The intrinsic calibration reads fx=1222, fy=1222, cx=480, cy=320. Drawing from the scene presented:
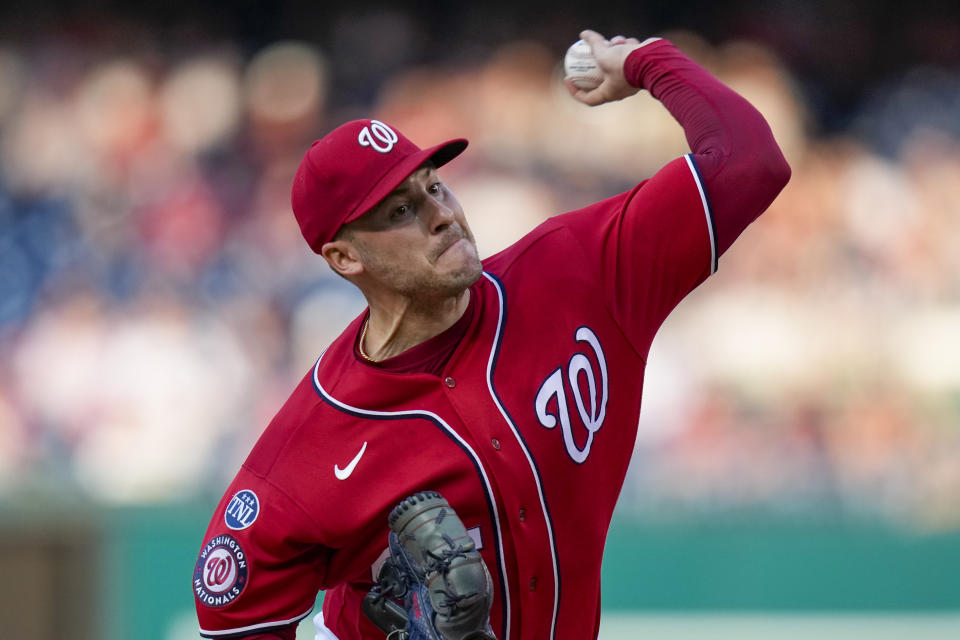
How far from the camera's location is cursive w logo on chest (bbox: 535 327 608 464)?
2283 millimetres

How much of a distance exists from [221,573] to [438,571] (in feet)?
1.55

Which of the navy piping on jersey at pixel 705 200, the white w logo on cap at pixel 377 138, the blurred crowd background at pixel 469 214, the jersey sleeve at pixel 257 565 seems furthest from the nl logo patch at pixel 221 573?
the blurred crowd background at pixel 469 214

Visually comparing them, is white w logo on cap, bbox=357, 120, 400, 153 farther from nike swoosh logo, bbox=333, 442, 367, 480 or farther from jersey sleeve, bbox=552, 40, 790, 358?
nike swoosh logo, bbox=333, 442, 367, 480

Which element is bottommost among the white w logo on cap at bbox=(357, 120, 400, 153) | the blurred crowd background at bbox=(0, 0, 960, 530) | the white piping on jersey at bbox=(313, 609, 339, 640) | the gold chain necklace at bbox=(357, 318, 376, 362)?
the white piping on jersey at bbox=(313, 609, 339, 640)

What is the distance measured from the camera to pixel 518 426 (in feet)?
7.39

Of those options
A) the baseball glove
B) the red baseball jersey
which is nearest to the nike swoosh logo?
the red baseball jersey

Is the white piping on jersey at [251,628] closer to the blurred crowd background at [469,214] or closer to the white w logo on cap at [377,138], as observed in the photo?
the white w logo on cap at [377,138]

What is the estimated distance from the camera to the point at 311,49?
22.0 ft

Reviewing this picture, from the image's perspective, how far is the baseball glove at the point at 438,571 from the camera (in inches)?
79.0

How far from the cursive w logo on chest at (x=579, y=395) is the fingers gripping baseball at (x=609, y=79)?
49 cm

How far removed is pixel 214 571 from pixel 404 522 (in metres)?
0.42

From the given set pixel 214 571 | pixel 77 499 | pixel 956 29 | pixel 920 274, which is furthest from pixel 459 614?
pixel 956 29

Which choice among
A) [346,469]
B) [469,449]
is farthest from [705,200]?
[346,469]

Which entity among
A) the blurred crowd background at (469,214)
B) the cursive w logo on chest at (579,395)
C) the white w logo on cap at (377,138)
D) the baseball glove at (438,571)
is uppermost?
the blurred crowd background at (469,214)
